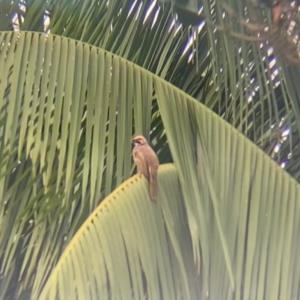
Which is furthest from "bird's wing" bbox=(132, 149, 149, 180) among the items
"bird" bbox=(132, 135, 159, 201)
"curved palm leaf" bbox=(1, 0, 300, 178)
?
"curved palm leaf" bbox=(1, 0, 300, 178)

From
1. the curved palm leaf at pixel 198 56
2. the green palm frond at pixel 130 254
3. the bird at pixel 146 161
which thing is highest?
the curved palm leaf at pixel 198 56

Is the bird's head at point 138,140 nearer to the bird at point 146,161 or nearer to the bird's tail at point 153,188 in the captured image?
the bird at point 146,161

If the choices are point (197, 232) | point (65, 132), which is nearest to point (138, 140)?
point (65, 132)

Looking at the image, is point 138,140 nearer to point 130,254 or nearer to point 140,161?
point 140,161

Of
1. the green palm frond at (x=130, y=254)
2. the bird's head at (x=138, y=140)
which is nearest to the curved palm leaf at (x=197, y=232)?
the green palm frond at (x=130, y=254)

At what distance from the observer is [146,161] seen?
2.65 m

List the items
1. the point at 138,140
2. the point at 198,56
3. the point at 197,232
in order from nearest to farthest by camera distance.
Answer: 1. the point at 197,232
2. the point at 138,140
3. the point at 198,56

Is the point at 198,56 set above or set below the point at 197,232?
above

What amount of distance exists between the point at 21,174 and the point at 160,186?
1.97 ft

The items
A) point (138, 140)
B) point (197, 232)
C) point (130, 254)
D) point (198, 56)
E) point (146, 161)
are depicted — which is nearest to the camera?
point (130, 254)

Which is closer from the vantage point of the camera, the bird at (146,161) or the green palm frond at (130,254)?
the green palm frond at (130,254)

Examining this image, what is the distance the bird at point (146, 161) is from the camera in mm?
2482

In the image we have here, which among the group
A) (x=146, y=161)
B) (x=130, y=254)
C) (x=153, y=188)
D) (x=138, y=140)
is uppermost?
(x=138, y=140)

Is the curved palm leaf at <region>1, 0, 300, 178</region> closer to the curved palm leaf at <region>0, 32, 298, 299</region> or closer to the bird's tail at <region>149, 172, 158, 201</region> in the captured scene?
the curved palm leaf at <region>0, 32, 298, 299</region>
